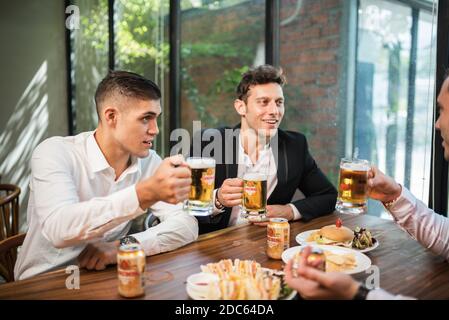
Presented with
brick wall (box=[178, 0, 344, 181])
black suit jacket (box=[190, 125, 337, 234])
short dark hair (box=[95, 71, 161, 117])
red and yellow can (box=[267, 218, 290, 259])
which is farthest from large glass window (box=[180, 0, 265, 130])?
red and yellow can (box=[267, 218, 290, 259])

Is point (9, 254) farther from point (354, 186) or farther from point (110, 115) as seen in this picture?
point (354, 186)

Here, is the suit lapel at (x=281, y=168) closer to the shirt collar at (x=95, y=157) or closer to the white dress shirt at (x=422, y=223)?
the white dress shirt at (x=422, y=223)

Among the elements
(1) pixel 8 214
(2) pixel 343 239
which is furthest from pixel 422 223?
(1) pixel 8 214

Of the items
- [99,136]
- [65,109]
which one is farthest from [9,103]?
[99,136]

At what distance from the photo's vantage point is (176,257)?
1531 millimetres

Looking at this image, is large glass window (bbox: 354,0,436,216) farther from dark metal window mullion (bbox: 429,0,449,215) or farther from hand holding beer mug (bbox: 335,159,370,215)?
hand holding beer mug (bbox: 335,159,370,215)

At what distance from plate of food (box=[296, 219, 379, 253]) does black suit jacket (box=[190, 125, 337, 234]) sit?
41 cm

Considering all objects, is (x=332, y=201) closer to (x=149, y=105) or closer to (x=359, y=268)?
(x=359, y=268)

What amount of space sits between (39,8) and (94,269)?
3998mm

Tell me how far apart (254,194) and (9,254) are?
109 centimetres

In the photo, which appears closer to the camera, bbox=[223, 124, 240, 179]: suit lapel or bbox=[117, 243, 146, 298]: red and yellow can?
bbox=[117, 243, 146, 298]: red and yellow can

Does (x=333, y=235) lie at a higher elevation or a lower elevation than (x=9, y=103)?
lower

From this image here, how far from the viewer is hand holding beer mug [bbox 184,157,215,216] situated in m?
1.35

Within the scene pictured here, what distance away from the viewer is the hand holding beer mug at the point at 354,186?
1517 mm
